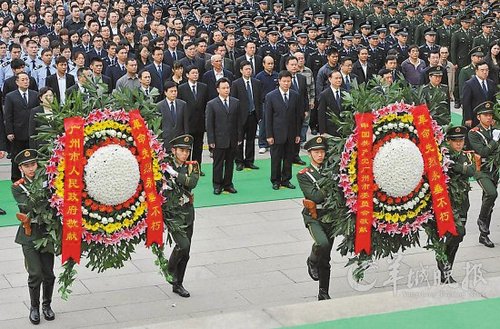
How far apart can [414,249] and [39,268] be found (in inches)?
167

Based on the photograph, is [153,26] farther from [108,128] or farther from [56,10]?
[108,128]

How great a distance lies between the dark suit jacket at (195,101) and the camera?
1425cm

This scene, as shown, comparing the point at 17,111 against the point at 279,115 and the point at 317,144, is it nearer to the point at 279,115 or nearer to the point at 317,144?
the point at 279,115

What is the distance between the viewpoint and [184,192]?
9328 millimetres

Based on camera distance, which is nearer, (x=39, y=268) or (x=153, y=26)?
(x=39, y=268)

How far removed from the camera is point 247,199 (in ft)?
43.9

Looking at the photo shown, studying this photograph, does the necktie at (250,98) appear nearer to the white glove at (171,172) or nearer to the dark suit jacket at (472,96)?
the dark suit jacket at (472,96)

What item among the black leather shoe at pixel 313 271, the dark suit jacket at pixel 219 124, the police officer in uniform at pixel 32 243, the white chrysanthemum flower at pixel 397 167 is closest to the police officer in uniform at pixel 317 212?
the black leather shoe at pixel 313 271

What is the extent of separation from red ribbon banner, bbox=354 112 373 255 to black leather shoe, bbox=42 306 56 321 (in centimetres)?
281

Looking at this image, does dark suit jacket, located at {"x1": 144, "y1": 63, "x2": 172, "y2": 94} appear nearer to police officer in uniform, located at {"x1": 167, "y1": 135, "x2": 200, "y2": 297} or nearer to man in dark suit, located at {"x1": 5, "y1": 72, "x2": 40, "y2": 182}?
man in dark suit, located at {"x1": 5, "y1": 72, "x2": 40, "y2": 182}

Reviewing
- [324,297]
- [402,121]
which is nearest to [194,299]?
[324,297]

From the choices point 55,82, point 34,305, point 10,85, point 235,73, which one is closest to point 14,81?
point 10,85

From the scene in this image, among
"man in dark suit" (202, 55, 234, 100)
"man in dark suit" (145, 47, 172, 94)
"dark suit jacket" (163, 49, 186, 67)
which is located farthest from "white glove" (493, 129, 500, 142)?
"dark suit jacket" (163, 49, 186, 67)

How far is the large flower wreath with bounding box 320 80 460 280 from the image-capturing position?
889cm
